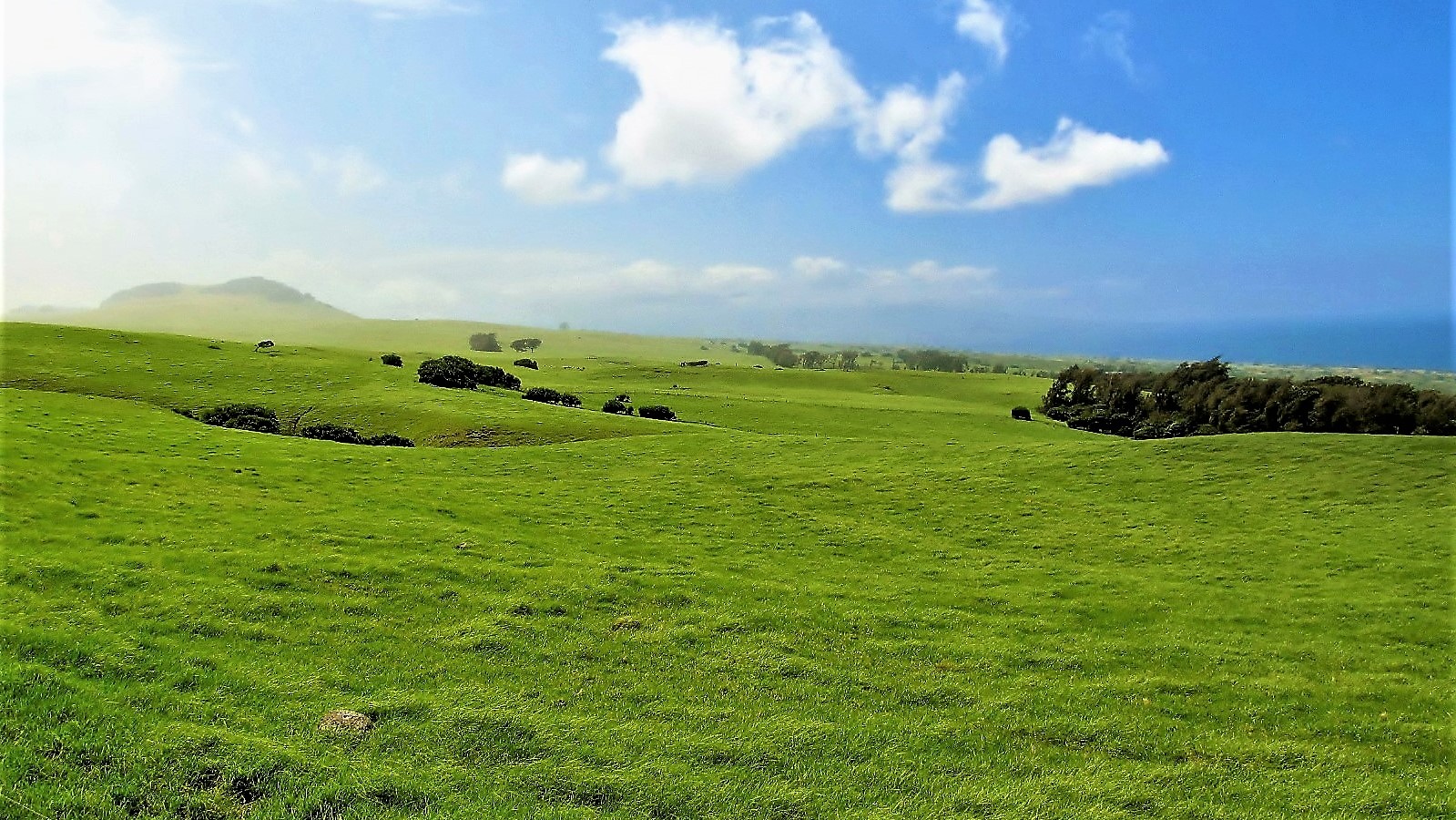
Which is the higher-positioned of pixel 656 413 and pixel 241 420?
pixel 656 413

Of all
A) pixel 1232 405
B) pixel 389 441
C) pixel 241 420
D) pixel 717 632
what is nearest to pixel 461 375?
pixel 389 441

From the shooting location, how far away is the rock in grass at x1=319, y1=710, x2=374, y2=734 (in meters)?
12.2

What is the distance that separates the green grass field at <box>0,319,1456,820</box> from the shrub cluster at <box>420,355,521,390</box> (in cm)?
3470

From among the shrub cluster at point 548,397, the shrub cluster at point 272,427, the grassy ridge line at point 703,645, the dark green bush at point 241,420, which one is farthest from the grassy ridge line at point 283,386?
the grassy ridge line at point 703,645

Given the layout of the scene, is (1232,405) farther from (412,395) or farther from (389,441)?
(412,395)

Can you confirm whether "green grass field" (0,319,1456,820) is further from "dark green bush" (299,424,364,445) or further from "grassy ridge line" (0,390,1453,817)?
"dark green bush" (299,424,364,445)

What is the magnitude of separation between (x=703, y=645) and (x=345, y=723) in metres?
7.74

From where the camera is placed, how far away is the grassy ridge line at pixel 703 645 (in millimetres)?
11570

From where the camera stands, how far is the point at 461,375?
75250 millimetres

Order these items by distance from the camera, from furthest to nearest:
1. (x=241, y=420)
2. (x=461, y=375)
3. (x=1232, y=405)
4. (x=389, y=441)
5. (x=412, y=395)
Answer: (x=461, y=375)
(x=1232, y=405)
(x=412, y=395)
(x=389, y=441)
(x=241, y=420)

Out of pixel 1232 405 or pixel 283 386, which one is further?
pixel 1232 405

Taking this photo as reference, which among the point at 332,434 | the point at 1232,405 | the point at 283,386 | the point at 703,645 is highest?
the point at 1232,405

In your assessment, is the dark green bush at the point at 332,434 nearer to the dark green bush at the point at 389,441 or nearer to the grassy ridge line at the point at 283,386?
the dark green bush at the point at 389,441

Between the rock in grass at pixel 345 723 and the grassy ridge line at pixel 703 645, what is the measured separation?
442mm
